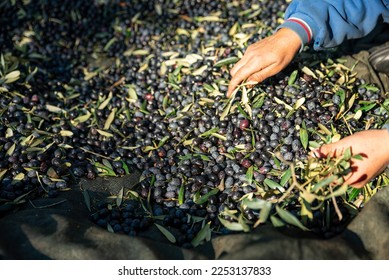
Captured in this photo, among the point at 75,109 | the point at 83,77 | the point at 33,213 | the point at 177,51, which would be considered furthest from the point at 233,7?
the point at 33,213

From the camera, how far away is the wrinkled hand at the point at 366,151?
1.99m

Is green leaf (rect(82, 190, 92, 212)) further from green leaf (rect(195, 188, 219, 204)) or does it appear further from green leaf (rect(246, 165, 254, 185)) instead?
green leaf (rect(246, 165, 254, 185))

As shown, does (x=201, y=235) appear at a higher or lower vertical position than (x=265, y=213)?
lower

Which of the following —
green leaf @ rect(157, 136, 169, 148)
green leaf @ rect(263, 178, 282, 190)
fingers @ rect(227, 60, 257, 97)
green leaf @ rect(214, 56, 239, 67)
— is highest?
fingers @ rect(227, 60, 257, 97)

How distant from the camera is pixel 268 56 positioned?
92.8 inches

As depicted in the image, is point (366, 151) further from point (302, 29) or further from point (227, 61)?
point (227, 61)

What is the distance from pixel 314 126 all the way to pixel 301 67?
52 cm

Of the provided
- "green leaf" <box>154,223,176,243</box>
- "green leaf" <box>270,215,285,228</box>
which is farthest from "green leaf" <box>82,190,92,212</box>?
"green leaf" <box>270,215,285,228</box>

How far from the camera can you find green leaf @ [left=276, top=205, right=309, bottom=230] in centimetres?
188

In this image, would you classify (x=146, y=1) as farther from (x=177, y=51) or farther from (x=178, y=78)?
(x=178, y=78)

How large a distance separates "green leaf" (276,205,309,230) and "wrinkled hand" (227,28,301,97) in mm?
853

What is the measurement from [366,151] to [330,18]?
0.89m

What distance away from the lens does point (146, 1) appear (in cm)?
393

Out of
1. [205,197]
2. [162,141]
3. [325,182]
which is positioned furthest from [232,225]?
[162,141]
